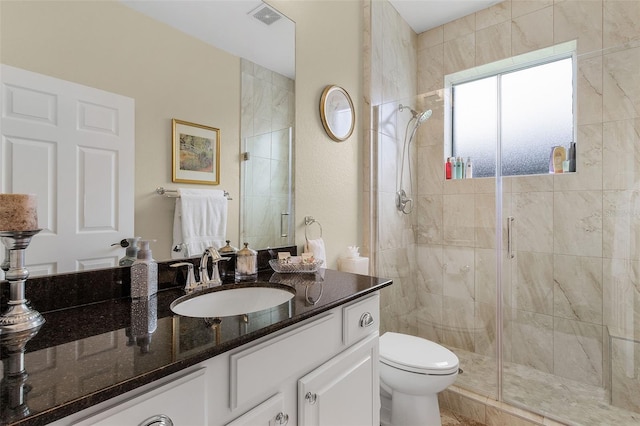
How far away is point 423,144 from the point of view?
8.77ft

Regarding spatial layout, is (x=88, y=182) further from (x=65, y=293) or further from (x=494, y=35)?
(x=494, y=35)

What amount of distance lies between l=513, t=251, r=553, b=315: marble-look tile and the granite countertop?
173 cm

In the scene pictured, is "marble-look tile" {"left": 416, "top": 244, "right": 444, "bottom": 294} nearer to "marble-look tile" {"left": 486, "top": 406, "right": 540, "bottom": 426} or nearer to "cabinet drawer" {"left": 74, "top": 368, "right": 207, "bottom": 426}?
"marble-look tile" {"left": 486, "top": 406, "right": 540, "bottom": 426}

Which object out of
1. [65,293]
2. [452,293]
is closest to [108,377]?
[65,293]

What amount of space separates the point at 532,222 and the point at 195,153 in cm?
223

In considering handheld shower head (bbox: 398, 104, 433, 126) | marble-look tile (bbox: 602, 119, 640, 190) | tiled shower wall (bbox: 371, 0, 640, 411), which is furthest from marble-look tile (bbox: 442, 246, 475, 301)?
handheld shower head (bbox: 398, 104, 433, 126)

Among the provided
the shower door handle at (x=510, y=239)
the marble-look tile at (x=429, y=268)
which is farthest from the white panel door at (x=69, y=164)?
the shower door handle at (x=510, y=239)

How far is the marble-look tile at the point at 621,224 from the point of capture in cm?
186

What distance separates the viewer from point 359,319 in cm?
116

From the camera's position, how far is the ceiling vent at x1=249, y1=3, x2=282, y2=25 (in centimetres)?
149

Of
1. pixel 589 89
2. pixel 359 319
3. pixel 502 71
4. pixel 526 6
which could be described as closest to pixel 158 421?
pixel 359 319

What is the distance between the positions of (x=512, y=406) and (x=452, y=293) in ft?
2.66

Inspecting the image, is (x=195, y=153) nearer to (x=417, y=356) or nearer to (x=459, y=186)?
(x=417, y=356)

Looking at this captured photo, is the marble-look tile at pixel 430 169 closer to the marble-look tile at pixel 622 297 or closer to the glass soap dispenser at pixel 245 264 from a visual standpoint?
the marble-look tile at pixel 622 297
